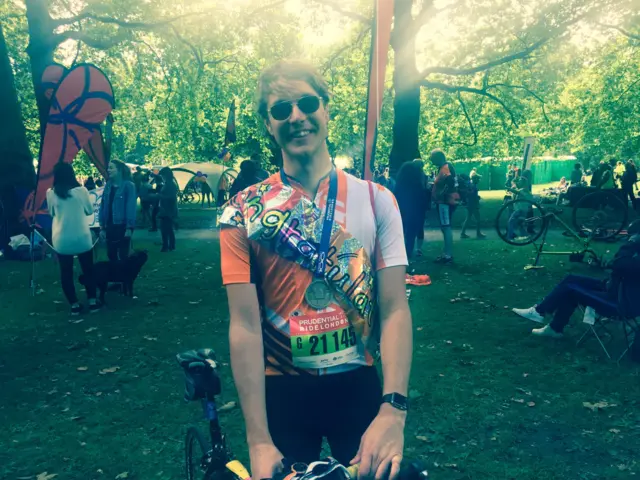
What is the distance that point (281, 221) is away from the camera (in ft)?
5.97

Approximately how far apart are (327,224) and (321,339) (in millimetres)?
390

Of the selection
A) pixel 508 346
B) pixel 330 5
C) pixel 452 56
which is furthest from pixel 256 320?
pixel 452 56

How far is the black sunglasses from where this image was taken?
1.89m

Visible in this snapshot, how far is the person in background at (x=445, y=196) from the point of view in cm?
1199

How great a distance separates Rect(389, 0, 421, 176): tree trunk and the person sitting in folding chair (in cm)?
1049

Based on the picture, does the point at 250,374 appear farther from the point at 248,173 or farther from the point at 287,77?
the point at 248,173

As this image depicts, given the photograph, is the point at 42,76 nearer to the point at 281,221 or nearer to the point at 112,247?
the point at 112,247

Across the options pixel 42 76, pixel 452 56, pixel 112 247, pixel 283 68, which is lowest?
pixel 112 247

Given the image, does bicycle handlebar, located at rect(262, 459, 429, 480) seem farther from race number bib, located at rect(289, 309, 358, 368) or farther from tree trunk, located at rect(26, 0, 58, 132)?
tree trunk, located at rect(26, 0, 58, 132)

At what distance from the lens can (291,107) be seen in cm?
189

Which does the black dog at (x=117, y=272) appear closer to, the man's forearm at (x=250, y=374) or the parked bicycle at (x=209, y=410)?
the parked bicycle at (x=209, y=410)

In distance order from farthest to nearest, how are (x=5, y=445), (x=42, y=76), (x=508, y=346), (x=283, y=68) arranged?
(x=42, y=76) < (x=508, y=346) < (x=5, y=445) < (x=283, y=68)

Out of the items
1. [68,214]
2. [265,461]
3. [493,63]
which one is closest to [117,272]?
[68,214]

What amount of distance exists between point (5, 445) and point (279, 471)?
4124 millimetres
